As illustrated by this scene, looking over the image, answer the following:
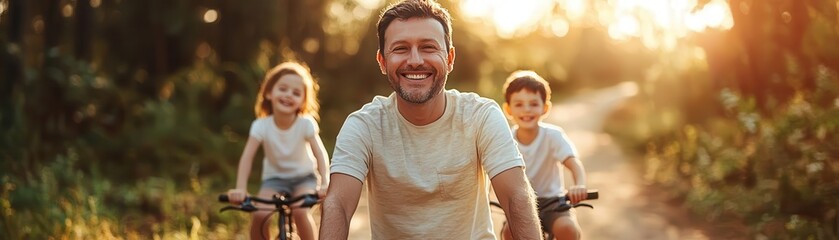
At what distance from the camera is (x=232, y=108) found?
50.3 feet

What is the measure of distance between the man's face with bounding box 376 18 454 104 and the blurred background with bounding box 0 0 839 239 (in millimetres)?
4693

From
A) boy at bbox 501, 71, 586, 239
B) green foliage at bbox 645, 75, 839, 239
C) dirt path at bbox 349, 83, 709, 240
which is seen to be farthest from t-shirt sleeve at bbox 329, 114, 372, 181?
dirt path at bbox 349, 83, 709, 240

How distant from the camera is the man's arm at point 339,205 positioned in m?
3.29

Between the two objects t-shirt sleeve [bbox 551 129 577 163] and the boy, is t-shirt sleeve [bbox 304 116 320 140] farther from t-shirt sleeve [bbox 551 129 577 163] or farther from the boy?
t-shirt sleeve [bbox 551 129 577 163]

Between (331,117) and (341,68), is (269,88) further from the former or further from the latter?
(341,68)

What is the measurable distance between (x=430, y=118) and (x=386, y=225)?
45cm

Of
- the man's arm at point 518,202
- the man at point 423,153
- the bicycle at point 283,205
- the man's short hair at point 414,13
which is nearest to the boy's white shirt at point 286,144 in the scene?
the bicycle at point 283,205

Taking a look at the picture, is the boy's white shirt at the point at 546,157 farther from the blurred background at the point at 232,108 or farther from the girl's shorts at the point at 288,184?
the blurred background at the point at 232,108

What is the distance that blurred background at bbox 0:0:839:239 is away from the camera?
8695mm

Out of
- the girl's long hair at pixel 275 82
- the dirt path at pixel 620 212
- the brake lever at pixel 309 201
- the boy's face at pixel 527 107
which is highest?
the dirt path at pixel 620 212

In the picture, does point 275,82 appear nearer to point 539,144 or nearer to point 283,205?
point 283,205

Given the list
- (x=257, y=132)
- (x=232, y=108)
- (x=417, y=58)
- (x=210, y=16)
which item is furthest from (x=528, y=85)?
(x=210, y=16)

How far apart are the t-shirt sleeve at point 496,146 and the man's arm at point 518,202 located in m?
0.03

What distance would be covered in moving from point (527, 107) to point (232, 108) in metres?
10.3
